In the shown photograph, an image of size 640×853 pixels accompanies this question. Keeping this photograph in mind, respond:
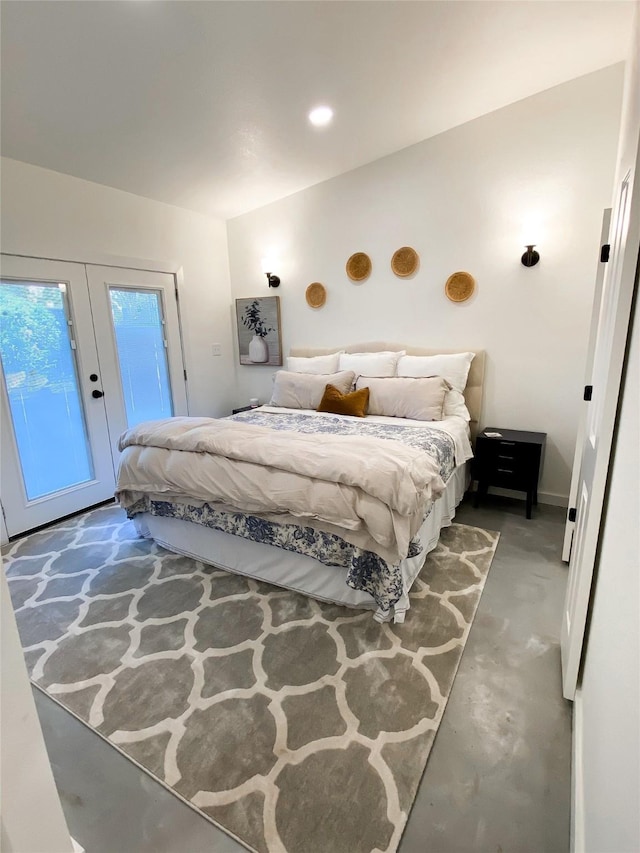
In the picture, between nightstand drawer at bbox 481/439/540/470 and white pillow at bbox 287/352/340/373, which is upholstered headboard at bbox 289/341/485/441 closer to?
nightstand drawer at bbox 481/439/540/470

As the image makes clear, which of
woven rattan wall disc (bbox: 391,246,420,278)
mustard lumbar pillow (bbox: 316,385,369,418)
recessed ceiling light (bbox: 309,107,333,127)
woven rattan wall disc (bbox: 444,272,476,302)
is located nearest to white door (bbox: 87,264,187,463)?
mustard lumbar pillow (bbox: 316,385,369,418)

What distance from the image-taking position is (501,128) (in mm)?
3014

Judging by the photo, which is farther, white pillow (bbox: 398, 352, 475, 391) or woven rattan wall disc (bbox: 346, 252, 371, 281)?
woven rattan wall disc (bbox: 346, 252, 371, 281)

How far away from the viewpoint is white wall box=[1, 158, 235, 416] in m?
2.82

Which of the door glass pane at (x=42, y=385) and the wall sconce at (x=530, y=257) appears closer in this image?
the door glass pane at (x=42, y=385)

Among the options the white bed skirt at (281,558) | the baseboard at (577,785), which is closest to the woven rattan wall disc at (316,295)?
the white bed skirt at (281,558)

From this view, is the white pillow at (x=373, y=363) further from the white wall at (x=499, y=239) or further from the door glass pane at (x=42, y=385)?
the door glass pane at (x=42, y=385)

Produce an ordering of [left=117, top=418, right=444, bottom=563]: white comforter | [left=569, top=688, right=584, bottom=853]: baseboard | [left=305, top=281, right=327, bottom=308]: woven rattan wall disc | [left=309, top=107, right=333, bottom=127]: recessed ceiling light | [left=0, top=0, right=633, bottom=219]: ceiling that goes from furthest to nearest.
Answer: [left=305, top=281, right=327, bottom=308]: woven rattan wall disc, [left=309, top=107, right=333, bottom=127]: recessed ceiling light, [left=0, top=0, right=633, bottom=219]: ceiling, [left=117, top=418, right=444, bottom=563]: white comforter, [left=569, top=688, right=584, bottom=853]: baseboard

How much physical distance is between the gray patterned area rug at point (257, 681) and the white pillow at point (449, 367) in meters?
1.35

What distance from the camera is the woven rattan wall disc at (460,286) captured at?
3.31m

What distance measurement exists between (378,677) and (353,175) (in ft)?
12.7

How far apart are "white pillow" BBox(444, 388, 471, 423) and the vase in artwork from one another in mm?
2107

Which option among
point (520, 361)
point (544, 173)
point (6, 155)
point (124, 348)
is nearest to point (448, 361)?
point (520, 361)

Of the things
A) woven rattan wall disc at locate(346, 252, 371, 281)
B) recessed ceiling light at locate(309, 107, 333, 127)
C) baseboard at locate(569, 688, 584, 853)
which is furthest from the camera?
woven rattan wall disc at locate(346, 252, 371, 281)
